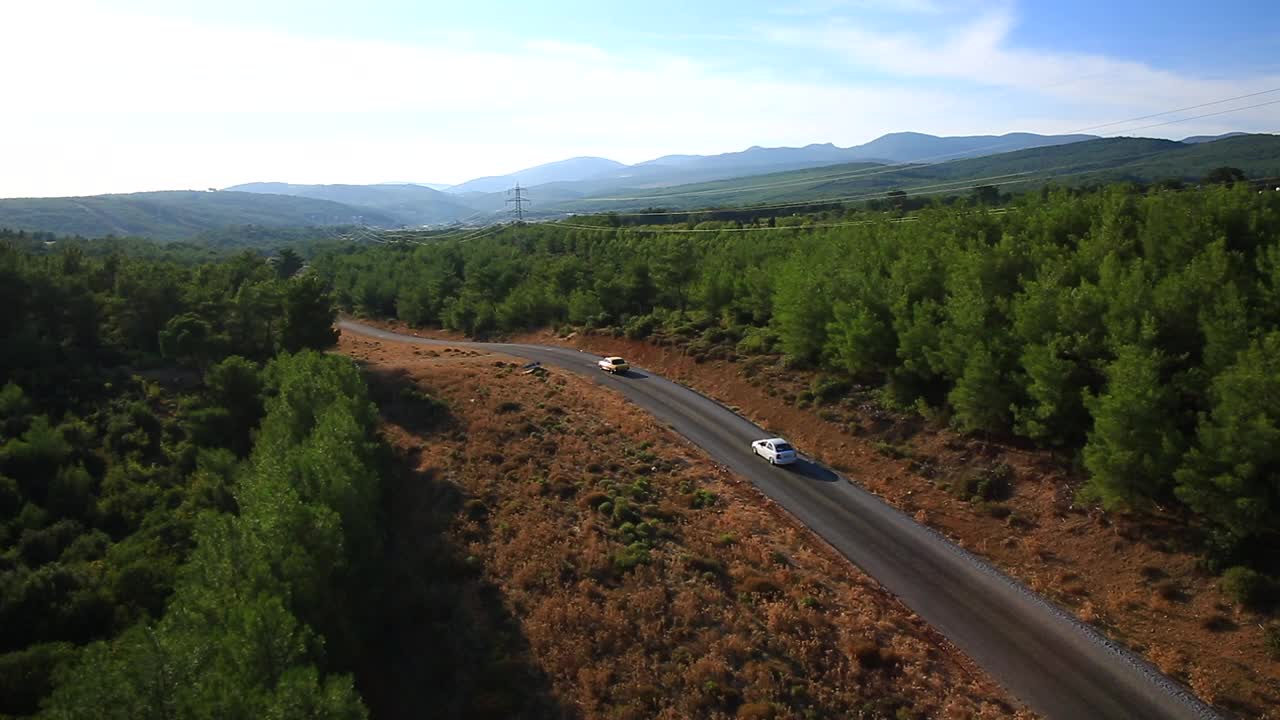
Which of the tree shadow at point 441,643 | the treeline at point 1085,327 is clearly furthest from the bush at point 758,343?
the tree shadow at point 441,643

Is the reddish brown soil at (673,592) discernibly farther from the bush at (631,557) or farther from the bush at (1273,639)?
the bush at (1273,639)

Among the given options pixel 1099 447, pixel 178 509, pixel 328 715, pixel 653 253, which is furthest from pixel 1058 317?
pixel 653 253

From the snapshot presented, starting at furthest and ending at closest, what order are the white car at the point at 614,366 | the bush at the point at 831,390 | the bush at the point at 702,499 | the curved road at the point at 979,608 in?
1. the white car at the point at 614,366
2. the bush at the point at 831,390
3. the bush at the point at 702,499
4. the curved road at the point at 979,608

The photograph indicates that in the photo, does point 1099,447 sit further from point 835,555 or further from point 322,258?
point 322,258

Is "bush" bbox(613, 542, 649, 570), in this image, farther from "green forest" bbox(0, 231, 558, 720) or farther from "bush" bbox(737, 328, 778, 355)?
"bush" bbox(737, 328, 778, 355)

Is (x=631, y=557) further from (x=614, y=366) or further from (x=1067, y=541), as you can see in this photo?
(x=614, y=366)

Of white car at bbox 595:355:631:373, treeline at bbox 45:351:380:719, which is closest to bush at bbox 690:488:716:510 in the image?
treeline at bbox 45:351:380:719

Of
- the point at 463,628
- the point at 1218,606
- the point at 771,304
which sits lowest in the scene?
the point at 463,628
